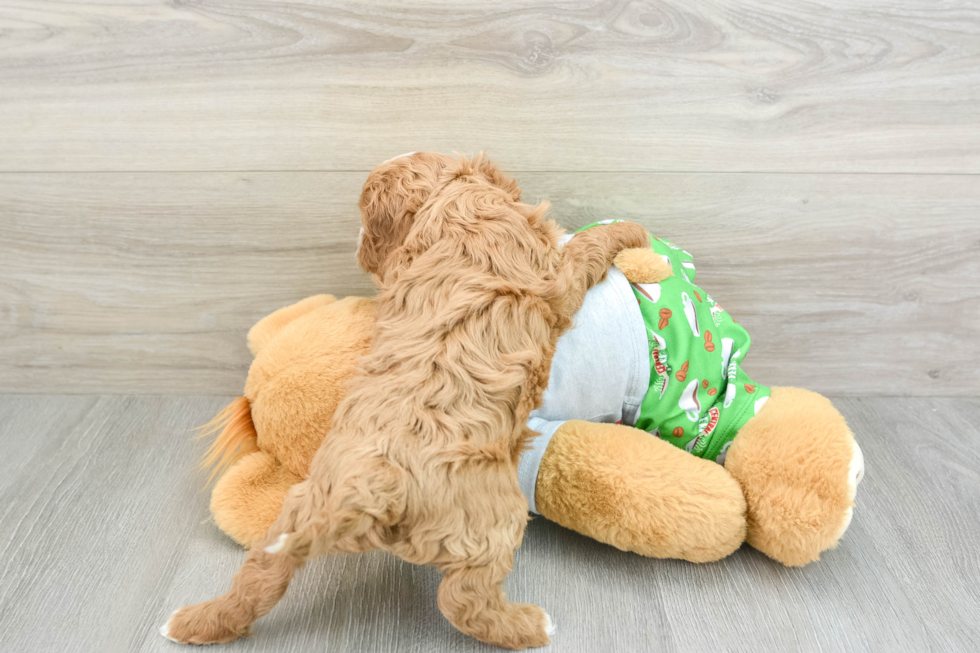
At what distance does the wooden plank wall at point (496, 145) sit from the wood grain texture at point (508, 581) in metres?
0.24

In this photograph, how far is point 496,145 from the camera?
0.96m

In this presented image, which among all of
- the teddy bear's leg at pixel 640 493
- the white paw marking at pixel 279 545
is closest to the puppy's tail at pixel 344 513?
the white paw marking at pixel 279 545

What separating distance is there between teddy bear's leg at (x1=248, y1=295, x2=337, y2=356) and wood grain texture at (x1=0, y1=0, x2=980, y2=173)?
20 centimetres

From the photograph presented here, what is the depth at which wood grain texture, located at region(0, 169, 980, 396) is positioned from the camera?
990mm

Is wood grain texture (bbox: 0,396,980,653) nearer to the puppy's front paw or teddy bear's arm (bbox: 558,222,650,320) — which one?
the puppy's front paw

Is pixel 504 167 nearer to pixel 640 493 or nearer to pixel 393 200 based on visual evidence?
pixel 393 200

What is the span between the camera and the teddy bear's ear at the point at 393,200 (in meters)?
0.74

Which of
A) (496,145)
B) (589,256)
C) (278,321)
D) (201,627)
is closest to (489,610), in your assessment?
(201,627)

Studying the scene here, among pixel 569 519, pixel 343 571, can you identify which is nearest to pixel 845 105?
pixel 569 519

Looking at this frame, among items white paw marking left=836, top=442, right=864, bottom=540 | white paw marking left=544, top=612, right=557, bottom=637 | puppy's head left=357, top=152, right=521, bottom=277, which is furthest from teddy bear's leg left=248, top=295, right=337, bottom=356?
white paw marking left=836, top=442, right=864, bottom=540

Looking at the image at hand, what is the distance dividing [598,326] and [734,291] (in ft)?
1.20

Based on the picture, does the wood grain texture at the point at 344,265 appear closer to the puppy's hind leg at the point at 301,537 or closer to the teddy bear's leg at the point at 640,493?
the teddy bear's leg at the point at 640,493

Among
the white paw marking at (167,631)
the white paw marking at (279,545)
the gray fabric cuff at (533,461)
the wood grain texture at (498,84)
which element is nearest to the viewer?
the white paw marking at (279,545)

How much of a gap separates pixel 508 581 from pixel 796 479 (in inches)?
13.3
